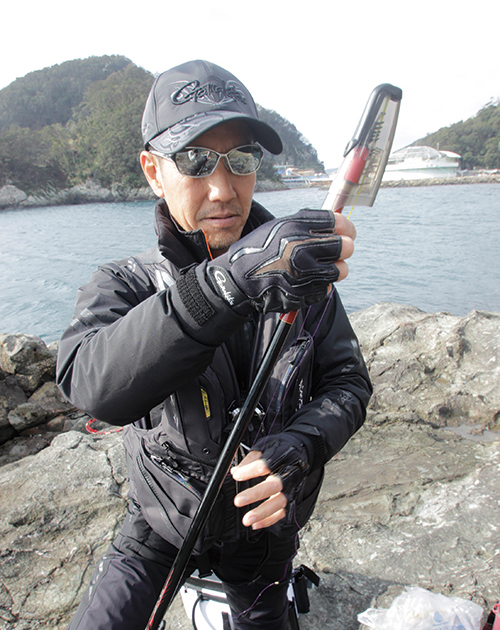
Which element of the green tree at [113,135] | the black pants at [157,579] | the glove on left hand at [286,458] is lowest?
the black pants at [157,579]

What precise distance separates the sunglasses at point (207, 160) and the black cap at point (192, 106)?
5cm

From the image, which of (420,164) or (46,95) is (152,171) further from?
(46,95)

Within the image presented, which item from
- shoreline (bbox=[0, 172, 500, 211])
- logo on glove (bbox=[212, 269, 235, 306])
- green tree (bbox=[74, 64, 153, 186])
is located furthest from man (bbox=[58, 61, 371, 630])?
green tree (bbox=[74, 64, 153, 186])

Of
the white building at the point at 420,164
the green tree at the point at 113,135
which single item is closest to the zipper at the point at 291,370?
the white building at the point at 420,164

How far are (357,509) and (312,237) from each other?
116 inches

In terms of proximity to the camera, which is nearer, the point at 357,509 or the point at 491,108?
the point at 357,509

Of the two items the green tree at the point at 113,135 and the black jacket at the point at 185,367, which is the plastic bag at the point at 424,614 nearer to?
the black jacket at the point at 185,367

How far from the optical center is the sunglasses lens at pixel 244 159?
1.78 metres

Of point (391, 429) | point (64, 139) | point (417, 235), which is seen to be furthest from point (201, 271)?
point (64, 139)

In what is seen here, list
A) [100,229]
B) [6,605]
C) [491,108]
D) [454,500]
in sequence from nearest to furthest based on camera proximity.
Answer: [6,605] → [454,500] → [100,229] → [491,108]

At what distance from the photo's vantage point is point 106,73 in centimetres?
13575

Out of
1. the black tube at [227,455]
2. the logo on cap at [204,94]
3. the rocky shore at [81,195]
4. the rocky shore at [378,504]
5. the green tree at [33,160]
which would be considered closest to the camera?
the black tube at [227,455]

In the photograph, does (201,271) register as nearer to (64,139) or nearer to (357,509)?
(357,509)

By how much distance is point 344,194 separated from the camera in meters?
1.59
